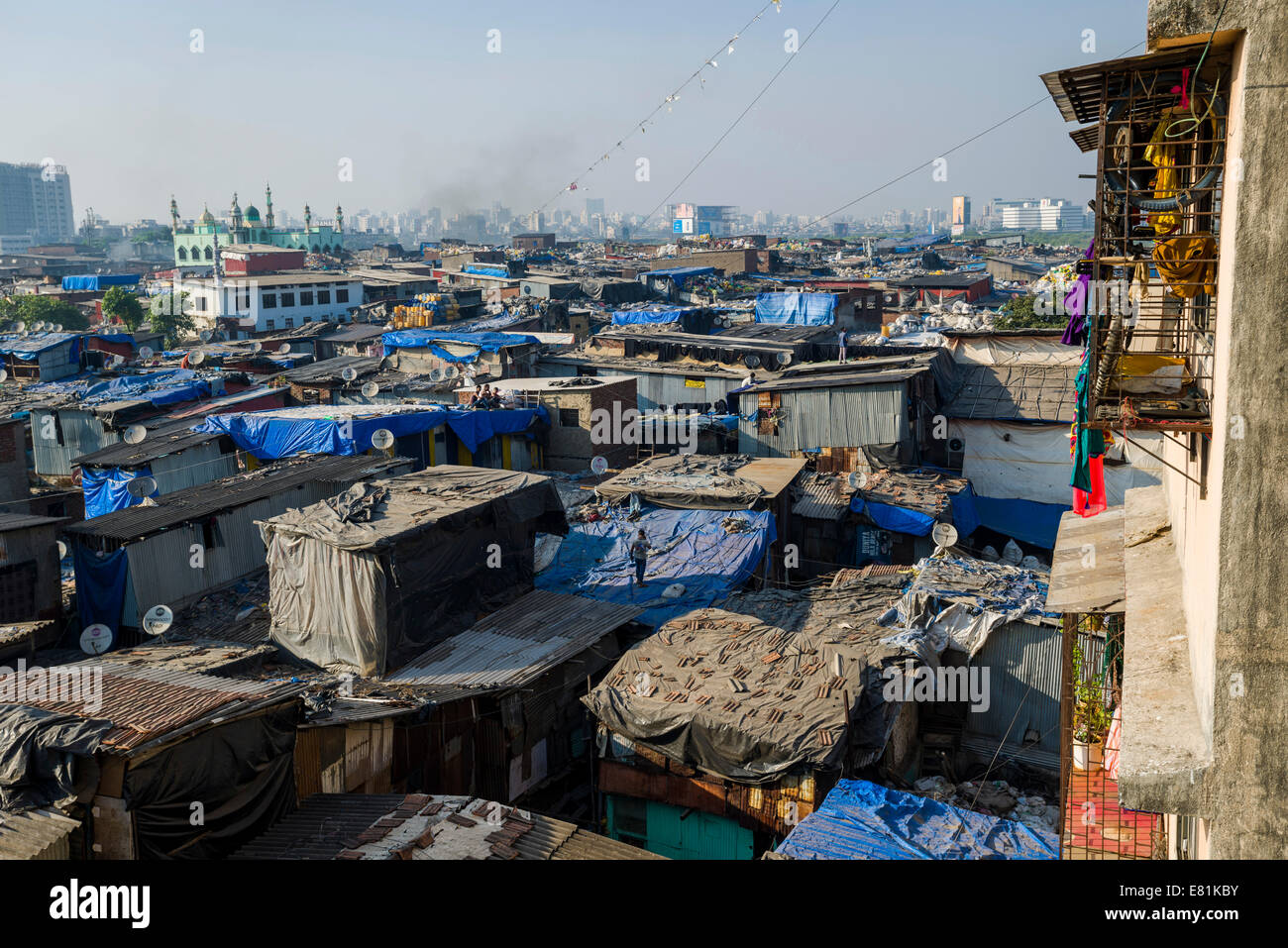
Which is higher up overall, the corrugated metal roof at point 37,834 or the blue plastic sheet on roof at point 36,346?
the blue plastic sheet on roof at point 36,346

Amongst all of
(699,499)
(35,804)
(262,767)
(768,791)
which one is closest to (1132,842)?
(768,791)

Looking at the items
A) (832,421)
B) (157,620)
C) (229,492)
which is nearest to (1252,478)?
(157,620)

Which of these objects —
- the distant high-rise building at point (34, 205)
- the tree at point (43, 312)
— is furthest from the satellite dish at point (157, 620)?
the distant high-rise building at point (34, 205)

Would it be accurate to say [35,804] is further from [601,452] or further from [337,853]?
[601,452]

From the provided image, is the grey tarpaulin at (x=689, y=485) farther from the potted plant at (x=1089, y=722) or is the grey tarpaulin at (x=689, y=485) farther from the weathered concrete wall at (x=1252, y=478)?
the weathered concrete wall at (x=1252, y=478)

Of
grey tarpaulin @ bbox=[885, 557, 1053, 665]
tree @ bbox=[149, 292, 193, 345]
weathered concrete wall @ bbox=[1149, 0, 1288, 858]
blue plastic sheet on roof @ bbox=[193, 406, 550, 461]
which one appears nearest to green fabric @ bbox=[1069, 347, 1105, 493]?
weathered concrete wall @ bbox=[1149, 0, 1288, 858]

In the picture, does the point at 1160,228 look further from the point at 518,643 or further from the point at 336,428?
the point at 336,428
